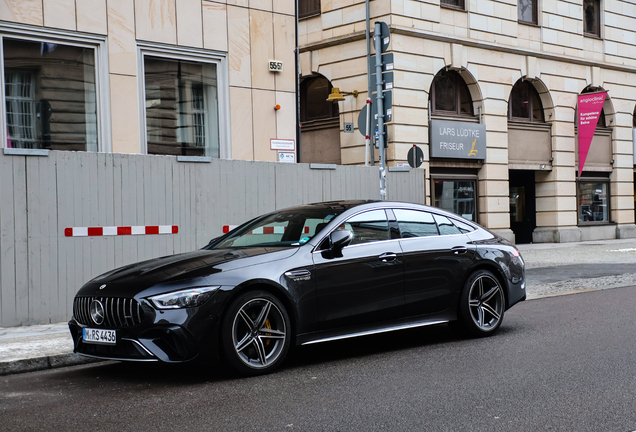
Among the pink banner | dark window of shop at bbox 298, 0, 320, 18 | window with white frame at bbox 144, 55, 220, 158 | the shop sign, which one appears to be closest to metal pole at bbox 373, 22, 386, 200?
window with white frame at bbox 144, 55, 220, 158

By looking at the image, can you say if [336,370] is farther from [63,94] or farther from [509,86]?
[509,86]

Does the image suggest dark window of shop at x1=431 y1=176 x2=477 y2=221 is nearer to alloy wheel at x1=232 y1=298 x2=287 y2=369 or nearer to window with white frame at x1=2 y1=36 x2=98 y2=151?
window with white frame at x1=2 y1=36 x2=98 y2=151

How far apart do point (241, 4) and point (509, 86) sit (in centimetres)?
1274

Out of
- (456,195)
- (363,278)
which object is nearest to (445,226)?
(363,278)

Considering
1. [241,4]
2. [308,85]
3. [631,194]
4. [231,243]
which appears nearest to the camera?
[231,243]

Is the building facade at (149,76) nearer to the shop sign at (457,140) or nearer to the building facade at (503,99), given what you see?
the building facade at (503,99)

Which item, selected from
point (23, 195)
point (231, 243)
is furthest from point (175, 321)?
point (23, 195)

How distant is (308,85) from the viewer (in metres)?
23.2

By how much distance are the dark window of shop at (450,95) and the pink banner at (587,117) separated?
4.98 metres

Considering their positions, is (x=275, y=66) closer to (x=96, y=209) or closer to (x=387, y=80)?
(x=387, y=80)

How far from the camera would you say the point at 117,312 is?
5.83m

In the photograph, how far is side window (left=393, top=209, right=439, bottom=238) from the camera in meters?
7.37

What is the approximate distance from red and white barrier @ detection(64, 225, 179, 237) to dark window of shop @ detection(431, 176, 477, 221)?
12521 mm

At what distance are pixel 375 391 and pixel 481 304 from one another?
2.64 metres
